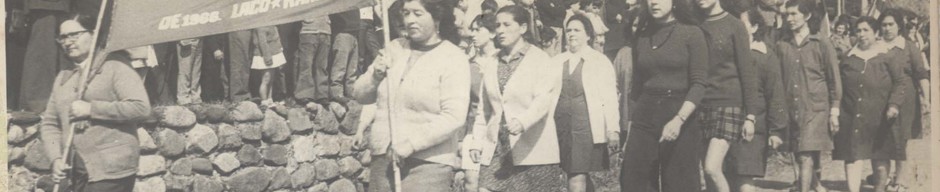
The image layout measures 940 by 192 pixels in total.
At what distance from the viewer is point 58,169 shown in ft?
14.4

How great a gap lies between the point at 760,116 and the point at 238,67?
2.51 meters

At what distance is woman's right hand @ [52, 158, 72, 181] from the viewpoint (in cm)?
438

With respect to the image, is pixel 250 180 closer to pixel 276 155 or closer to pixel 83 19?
pixel 276 155

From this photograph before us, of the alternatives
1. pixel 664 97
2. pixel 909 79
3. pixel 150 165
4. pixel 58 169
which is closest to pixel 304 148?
pixel 150 165

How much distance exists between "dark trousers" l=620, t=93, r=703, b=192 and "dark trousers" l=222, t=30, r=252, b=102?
5.87ft

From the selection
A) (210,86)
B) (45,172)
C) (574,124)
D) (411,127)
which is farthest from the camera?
(574,124)

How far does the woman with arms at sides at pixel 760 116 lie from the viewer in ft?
18.7

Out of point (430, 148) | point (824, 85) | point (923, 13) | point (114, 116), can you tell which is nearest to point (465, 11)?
point (430, 148)

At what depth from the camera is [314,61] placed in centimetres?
491

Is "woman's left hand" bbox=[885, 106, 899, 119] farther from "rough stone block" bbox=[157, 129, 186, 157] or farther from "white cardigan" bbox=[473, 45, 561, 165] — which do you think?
"rough stone block" bbox=[157, 129, 186, 157]

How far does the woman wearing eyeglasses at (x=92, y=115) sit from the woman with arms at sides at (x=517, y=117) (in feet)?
4.77

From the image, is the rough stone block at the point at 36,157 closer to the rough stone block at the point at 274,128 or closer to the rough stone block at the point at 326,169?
the rough stone block at the point at 274,128

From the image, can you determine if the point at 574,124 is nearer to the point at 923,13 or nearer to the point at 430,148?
the point at 430,148

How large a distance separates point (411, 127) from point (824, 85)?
2.26 m
